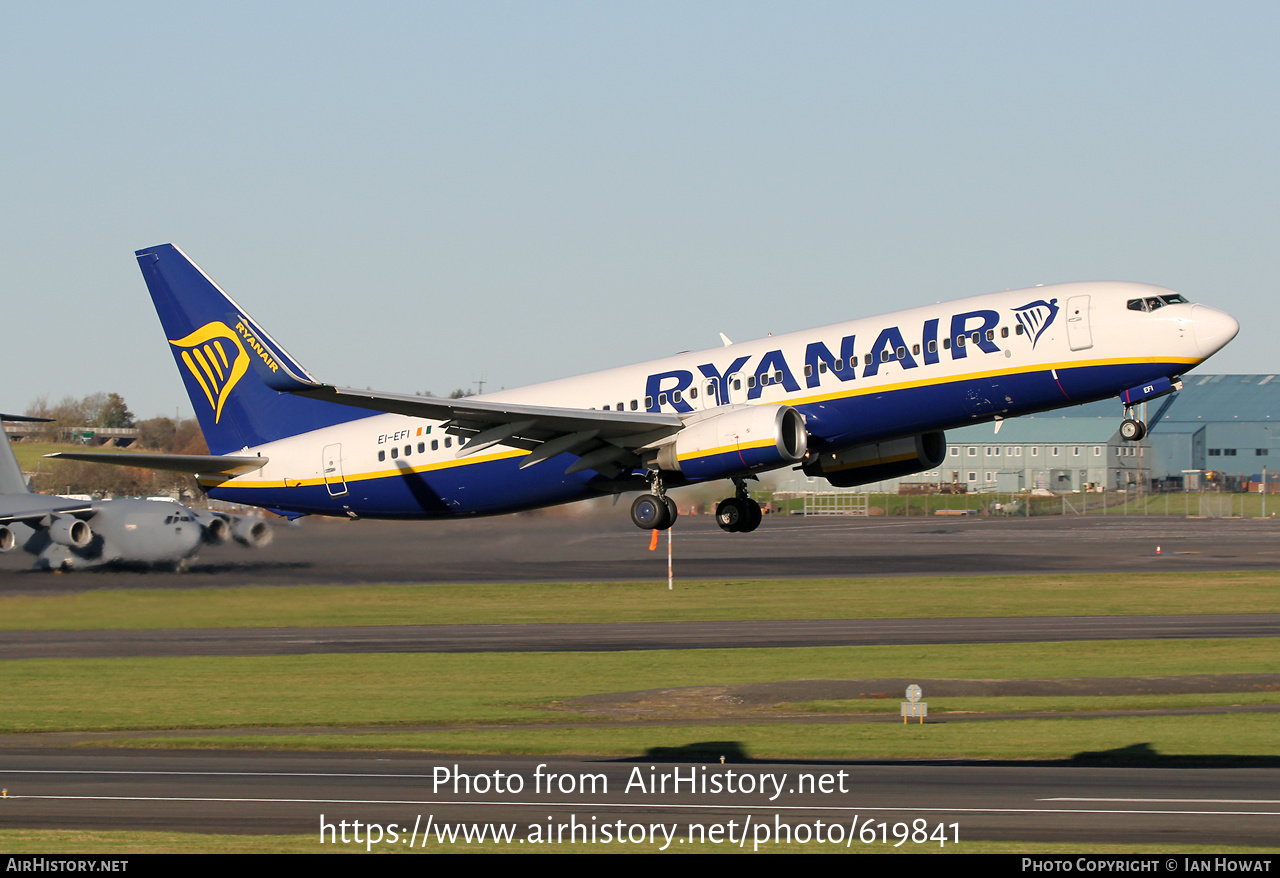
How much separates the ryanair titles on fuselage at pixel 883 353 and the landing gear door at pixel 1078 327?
16.1 inches

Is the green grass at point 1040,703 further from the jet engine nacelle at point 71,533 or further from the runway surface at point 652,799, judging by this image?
the jet engine nacelle at point 71,533

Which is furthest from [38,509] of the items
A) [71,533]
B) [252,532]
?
[252,532]

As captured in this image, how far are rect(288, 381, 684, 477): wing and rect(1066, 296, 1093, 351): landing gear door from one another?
10468mm

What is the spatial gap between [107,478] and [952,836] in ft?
252

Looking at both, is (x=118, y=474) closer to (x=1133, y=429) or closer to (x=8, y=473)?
(x=8, y=473)

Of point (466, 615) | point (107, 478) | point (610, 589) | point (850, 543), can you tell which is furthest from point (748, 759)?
point (850, 543)

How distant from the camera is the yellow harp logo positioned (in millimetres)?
49688

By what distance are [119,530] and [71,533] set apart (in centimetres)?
292

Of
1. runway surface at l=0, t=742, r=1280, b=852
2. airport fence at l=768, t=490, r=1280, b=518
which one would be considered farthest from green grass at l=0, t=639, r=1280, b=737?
airport fence at l=768, t=490, r=1280, b=518

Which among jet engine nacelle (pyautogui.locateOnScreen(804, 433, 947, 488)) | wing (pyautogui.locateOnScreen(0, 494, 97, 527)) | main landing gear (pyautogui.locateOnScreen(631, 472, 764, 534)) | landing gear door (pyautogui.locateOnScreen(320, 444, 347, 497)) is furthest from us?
wing (pyautogui.locateOnScreen(0, 494, 97, 527))

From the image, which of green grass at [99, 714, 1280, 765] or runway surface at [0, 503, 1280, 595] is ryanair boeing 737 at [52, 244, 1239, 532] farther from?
green grass at [99, 714, 1280, 765]

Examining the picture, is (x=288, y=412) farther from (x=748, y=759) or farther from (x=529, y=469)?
(x=748, y=759)

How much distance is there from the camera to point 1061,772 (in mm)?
33281

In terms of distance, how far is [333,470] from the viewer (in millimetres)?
46562
